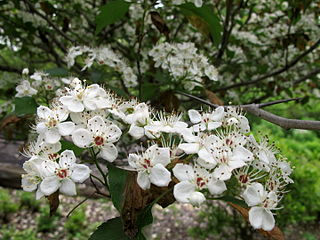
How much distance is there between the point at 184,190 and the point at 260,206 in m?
0.18

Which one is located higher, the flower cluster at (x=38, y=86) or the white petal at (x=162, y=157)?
the white petal at (x=162, y=157)

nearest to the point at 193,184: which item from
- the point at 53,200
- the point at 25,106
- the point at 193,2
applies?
the point at 53,200

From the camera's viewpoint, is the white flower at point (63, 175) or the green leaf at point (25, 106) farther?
the green leaf at point (25, 106)

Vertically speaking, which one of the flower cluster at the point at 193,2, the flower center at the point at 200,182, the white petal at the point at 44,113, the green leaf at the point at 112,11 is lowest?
the flower center at the point at 200,182

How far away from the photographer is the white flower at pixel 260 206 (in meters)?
0.86

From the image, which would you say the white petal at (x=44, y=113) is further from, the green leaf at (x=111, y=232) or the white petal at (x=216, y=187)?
the white petal at (x=216, y=187)

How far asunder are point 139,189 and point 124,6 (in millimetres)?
893

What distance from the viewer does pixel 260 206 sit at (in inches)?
34.1

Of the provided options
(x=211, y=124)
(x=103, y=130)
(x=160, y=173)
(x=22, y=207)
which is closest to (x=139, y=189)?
(x=160, y=173)

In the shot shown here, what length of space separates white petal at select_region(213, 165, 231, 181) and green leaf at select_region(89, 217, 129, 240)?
267 millimetres

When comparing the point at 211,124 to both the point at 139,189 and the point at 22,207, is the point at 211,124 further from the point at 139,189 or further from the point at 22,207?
the point at 22,207

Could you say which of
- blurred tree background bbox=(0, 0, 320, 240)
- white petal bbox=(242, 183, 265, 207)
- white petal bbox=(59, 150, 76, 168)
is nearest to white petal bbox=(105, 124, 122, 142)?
white petal bbox=(59, 150, 76, 168)

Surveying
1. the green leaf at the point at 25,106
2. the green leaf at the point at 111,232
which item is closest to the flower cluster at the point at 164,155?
the green leaf at the point at 111,232

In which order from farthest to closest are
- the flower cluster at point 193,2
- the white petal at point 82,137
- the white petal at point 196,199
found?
the flower cluster at point 193,2 < the white petal at point 82,137 < the white petal at point 196,199
